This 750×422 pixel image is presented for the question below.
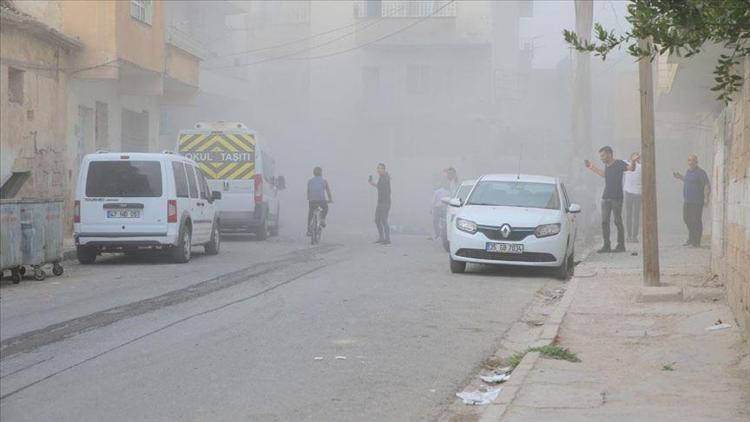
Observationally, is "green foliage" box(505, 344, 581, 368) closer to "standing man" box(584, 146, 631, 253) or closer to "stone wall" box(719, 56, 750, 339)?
"stone wall" box(719, 56, 750, 339)

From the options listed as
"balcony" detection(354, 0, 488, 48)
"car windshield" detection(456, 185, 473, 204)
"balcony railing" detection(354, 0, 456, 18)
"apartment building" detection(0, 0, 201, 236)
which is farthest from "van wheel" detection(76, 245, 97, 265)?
"balcony railing" detection(354, 0, 456, 18)

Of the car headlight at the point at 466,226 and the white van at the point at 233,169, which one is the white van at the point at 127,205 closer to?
the car headlight at the point at 466,226

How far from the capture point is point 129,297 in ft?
44.2

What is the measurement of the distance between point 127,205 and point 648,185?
891 centimetres

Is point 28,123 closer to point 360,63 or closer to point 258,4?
point 360,63

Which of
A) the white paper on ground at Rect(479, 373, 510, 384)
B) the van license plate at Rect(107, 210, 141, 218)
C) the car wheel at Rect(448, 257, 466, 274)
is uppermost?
the van license plate at Rect(107, 210, 141, 218)

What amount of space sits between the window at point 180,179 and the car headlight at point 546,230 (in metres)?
6.38

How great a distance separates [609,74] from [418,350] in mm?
75977

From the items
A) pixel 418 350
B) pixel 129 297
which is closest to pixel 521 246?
pixel 129 297

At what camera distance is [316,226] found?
25500mm

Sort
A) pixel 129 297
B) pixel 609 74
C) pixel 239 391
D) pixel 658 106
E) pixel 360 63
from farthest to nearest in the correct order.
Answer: pixel 609 74 < pixel 360 63 < pixel 658 106 < pixel 129 297 < pixel 239 391

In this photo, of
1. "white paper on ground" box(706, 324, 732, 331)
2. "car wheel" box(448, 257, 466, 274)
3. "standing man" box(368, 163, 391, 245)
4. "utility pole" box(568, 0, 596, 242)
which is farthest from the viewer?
"utility pole" box(568, 0, 596, 242)

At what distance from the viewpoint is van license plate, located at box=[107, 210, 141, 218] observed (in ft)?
60.9

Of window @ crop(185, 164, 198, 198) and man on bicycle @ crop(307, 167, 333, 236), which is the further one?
man on bicycle @ crop(307, 167, 333, 236)
